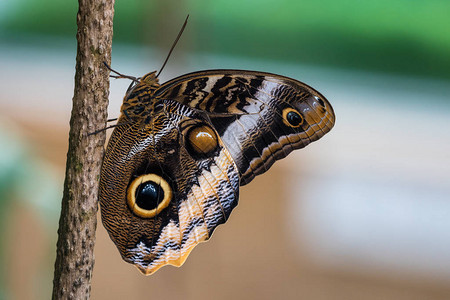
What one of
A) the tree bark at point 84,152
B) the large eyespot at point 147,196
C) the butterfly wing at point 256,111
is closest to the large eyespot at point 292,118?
the butterfly wing at point 256,111

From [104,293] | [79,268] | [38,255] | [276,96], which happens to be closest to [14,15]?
[38,255]

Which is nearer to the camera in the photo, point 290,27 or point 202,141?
A: point 202,141

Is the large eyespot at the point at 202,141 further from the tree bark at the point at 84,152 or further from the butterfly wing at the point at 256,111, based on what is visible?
the tree bark at the point at 84,152

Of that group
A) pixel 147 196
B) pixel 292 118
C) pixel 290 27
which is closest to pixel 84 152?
pixel 147 196

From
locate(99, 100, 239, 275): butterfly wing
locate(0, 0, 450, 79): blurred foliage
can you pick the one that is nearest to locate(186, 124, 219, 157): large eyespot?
locate(99, 100, 239, 275): butterfly wing

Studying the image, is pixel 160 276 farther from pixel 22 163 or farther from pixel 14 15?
pixel 14 15

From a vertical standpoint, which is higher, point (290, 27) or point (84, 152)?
point (290, 27)

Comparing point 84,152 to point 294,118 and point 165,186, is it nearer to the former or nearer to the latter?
point 165,186

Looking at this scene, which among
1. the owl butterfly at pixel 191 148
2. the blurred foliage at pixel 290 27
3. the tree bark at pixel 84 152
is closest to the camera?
the tree bark at pixel 84 152
